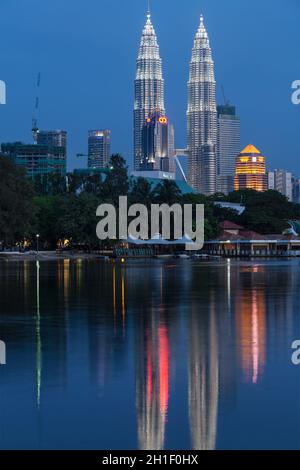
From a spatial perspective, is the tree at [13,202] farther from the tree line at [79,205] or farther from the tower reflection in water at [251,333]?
the tower reflection in water at [251,333]

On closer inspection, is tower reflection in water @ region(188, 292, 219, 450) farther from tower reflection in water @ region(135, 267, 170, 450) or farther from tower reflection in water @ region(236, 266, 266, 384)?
tower reflection in water @ region(236, 266, 266, 384)

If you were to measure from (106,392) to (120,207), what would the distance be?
333 feet

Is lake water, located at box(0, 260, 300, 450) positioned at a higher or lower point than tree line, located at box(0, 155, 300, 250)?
lower

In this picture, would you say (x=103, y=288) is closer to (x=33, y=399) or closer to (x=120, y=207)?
(x=33, y=399)

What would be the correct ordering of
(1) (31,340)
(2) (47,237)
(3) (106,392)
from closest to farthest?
(3) (106,392)
(1) (31,340)
(2) (47,237)

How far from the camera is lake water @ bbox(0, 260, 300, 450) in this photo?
10.3 meters

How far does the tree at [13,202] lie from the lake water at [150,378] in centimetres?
5618

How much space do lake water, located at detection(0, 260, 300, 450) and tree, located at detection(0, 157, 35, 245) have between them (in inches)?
2212

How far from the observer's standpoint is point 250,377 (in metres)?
13.6

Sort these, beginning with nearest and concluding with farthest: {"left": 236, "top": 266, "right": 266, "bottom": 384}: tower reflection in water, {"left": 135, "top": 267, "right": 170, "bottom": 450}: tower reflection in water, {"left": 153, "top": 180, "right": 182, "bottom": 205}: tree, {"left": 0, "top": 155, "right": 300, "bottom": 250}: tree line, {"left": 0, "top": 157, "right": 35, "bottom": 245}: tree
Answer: {"left": 135, "top": 267, "right": 170, "bottom": 450}: tower reflection in water < {"left": 236, "top": 266, "right": 266, "bottom": 384}: tower reflection in water < {"left": 0, "top": 157, "right": 35, "bottom": 245}: tree < {"left": 0, "top": 155, "right": 300, "bottom": 250}: tree line < {"left": 153, "top": 180, "right": 182, "bottom": 205}: tree

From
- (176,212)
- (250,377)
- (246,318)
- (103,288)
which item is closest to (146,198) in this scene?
(176,212)

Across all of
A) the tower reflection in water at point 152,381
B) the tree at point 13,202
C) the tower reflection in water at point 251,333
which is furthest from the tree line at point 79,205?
the tower reflection in water at point 152,381

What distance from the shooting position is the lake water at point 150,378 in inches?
404

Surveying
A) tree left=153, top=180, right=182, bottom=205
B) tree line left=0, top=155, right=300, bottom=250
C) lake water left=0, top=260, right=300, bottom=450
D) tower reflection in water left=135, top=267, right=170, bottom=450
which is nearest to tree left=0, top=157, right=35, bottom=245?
tree line left=0, top=155, right=300, bottom=250
